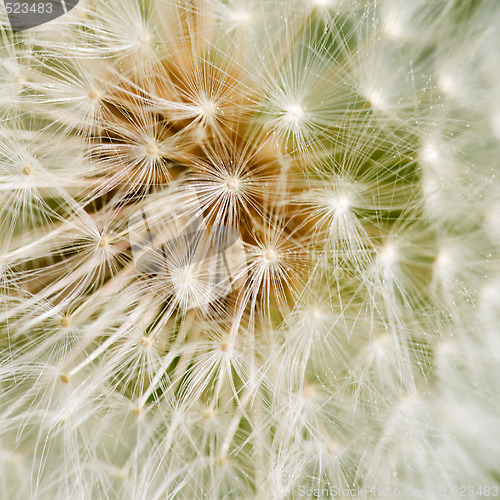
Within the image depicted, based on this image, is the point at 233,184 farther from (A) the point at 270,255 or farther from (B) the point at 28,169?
(B) the point at 28,169

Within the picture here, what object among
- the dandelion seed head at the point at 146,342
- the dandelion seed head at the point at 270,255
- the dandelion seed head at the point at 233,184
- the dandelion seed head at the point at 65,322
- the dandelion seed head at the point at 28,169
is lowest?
the dandelion seed head at the point at 146,342

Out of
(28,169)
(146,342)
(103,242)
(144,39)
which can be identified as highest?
(144,39)

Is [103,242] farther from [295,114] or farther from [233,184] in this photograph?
[295,114]

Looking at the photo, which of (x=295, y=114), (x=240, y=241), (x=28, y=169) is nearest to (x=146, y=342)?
(x=240, y=241)

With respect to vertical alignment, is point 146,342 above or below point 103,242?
below

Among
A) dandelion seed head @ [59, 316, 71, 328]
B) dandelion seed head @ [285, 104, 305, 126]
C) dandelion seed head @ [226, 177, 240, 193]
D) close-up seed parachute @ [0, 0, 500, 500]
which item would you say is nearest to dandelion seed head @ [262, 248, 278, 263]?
close-up seed parachute @ [0, 0, 500, 500]

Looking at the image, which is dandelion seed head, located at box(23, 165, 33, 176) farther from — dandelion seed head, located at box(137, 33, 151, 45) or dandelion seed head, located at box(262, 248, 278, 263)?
dandelion seed head, located at box(262, 248, 278, 263)

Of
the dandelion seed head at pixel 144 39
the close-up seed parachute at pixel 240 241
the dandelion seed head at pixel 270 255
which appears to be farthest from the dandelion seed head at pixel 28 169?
the dandelion seed head at pixel 270 255

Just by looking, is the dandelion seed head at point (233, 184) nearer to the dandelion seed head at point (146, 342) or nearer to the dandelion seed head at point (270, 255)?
the dandelion seed head at point (270, 255)
